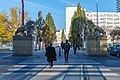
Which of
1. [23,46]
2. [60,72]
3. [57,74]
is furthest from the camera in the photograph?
[23,46]

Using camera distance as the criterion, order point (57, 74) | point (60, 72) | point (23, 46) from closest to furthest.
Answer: point (57, 74), point (60, 72), point (23, 46)

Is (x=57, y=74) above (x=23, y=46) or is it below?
below

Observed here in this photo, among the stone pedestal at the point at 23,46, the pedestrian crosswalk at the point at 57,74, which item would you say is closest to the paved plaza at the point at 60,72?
the pedestrian crosswalk at the point at 57,74

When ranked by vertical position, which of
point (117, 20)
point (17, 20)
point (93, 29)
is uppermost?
point (117, 20)

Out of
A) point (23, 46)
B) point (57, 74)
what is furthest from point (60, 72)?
point (23, 46)

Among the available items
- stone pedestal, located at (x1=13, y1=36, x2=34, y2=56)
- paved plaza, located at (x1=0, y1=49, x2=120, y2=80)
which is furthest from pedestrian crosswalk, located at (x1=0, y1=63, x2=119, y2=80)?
stone pedestal, located at (x1=13, y1=36, x2=34, y2=56)

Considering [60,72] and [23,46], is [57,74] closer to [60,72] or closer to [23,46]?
[60,72]

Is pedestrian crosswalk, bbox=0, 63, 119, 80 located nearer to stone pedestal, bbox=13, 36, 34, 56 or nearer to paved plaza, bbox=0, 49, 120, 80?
paved plaza, bbox=0, 49, 120, 80

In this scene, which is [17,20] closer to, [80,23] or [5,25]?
[5,25]

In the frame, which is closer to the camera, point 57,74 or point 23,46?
point 57,74

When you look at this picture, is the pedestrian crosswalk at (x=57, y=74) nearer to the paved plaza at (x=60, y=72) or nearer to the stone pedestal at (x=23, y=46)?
the paved plaza at (x=60, y=72)

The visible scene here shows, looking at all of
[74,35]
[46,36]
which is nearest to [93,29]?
[74,35]

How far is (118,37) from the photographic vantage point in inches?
3211

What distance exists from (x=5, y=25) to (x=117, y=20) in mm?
114121
